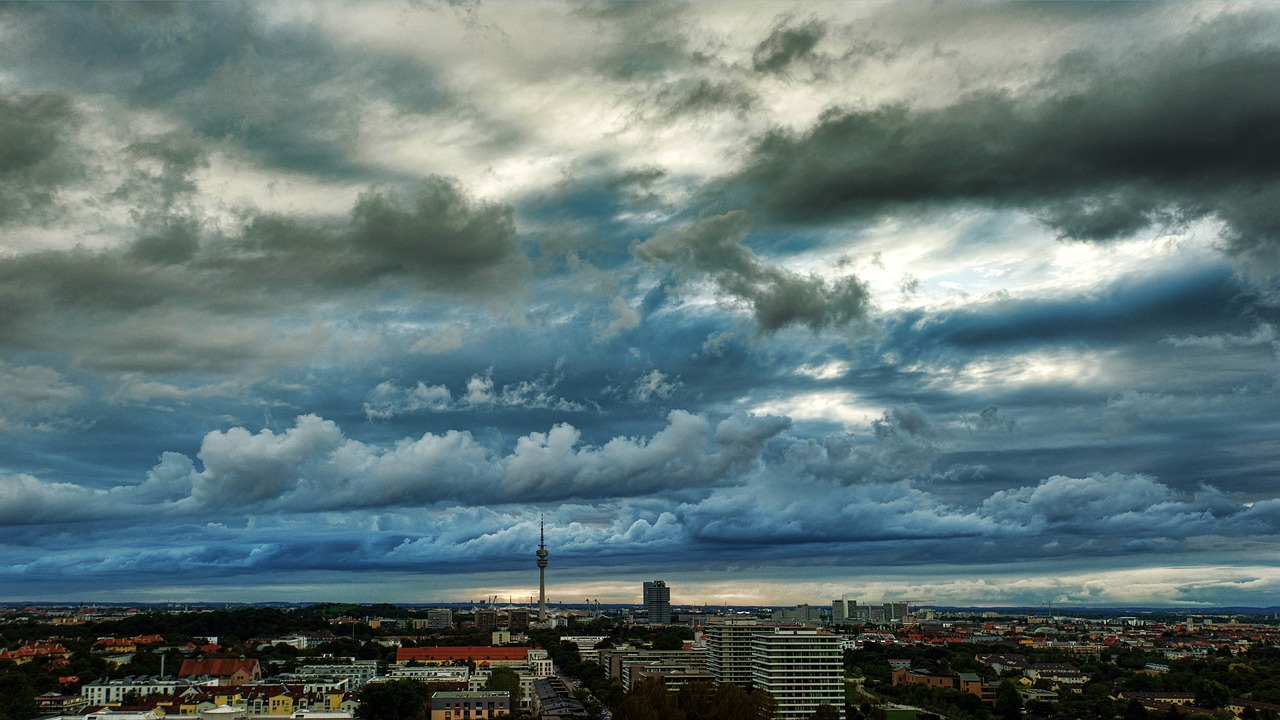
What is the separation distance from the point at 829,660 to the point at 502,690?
1394 inches

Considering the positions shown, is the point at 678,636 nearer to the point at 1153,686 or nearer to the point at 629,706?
the point at 1153,686

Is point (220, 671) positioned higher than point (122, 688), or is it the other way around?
point (220, 671)

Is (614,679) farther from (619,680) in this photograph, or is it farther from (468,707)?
(468,707)

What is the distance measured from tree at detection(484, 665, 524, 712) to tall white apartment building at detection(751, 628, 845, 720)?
Answer: 87.3 feet

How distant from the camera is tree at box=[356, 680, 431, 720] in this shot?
3568 inches

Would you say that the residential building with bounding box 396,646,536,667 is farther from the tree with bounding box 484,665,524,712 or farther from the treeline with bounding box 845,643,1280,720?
the treeline with bounding box 845,643,1280,720

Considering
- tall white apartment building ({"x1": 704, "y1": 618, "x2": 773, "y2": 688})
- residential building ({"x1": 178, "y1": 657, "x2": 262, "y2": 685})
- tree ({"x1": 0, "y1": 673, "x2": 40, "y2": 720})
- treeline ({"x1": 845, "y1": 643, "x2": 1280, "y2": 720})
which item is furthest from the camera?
residential building ({"x1": 178, "y1": 657, "x2": 262, "y2": 685})

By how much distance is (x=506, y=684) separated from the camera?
11794 centimetres

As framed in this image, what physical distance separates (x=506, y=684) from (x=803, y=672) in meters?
33.9

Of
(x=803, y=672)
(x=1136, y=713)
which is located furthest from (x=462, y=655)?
(x=1136, y=713)

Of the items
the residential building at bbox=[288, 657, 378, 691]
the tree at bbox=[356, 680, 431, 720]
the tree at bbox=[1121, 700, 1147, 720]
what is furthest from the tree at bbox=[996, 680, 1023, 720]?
the residential building at bbox=[288, 657, 378, 691]

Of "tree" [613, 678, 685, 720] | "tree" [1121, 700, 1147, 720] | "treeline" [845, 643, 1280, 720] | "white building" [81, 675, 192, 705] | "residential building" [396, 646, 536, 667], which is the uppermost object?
"tree" [613, 678, 685, 720]

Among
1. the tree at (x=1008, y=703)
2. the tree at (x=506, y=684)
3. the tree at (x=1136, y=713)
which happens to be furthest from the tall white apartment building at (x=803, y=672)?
the tree at (x=506, y=684)

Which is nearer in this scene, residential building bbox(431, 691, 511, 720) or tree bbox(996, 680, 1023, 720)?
residential building bbox(431, 691, 511, 720)
